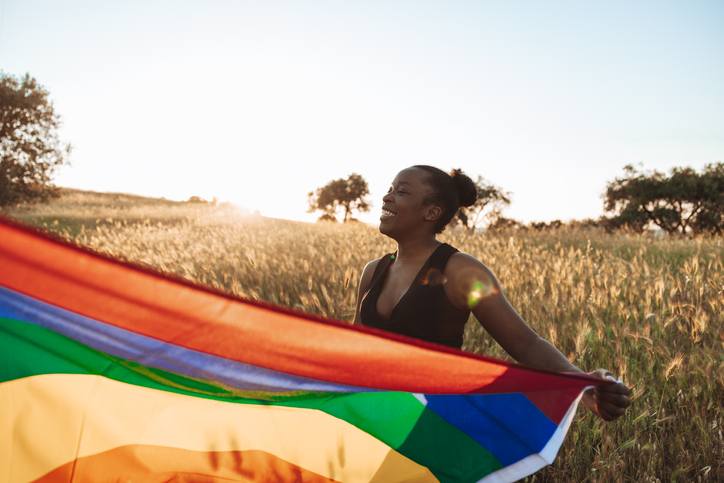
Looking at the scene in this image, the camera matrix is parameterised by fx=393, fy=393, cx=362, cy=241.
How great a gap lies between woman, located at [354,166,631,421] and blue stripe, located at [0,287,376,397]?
2.50 ft

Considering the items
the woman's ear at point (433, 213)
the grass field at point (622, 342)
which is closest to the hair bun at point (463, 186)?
the woman's ear at point (433, 213)

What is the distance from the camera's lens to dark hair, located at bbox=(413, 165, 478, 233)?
2309 millimetres

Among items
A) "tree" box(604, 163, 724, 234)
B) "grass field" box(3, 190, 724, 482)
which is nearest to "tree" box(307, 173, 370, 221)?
"tree" box(604, 163, 724, 234)

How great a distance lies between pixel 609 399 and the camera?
1454mm

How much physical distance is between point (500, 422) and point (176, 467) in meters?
1.25

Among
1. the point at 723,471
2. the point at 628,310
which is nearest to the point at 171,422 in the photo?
the point at 723,471

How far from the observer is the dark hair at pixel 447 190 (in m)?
2.31

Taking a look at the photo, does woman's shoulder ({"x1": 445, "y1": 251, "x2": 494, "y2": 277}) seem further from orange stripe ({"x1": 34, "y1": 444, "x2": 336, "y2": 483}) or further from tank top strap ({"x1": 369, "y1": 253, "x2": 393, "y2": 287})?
orange stripe ({"x1": 34, "y1": 444, "x2": 336, "y2": 483})

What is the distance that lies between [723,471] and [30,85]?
31942 millimetres

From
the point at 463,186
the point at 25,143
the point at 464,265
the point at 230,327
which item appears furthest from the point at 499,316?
the point at 25,143

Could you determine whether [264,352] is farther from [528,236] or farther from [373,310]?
[528,236]

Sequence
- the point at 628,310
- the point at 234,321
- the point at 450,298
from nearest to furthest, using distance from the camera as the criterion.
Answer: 1. the point at 234,321
2. the point at 450,298
3. the point at 628,310

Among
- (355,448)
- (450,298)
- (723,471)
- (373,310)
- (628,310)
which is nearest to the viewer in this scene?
(355,448)

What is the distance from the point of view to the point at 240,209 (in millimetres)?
30875
